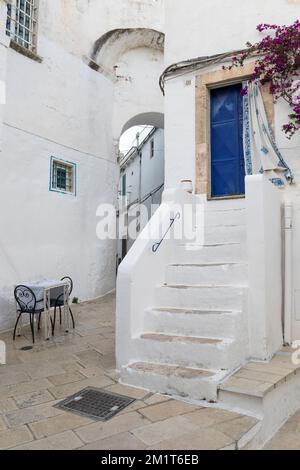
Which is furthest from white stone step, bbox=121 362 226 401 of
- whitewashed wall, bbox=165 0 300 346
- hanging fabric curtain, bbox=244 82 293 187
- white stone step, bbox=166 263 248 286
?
whitewashed wall, bbox=165 0 300 346

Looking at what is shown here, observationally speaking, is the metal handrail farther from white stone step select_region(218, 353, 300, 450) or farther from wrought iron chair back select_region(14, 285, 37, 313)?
wrought iron chair back select_region(14, 285, 37, 313)

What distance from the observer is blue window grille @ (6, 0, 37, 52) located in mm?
7250

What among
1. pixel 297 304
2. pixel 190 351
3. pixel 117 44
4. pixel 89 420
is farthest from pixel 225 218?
pixel 117 44

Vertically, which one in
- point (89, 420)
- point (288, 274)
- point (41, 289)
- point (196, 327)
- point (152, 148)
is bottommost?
point (89, 420)

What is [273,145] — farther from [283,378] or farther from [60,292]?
[60,292]

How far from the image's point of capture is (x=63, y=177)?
27.6 feet

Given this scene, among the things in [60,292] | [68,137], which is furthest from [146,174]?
[60,292]

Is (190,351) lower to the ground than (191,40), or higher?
lower

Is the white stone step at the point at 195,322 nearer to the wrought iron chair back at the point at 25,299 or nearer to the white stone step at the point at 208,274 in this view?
the white stone step at the point at 208,274

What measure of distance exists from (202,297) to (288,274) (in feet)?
4.35

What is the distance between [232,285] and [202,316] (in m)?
0.63

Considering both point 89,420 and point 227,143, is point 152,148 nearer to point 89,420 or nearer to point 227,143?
point 227,143

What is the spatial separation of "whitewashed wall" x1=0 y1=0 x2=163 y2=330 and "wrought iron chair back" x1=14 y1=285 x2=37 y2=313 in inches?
33.4

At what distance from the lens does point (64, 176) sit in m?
8.45
